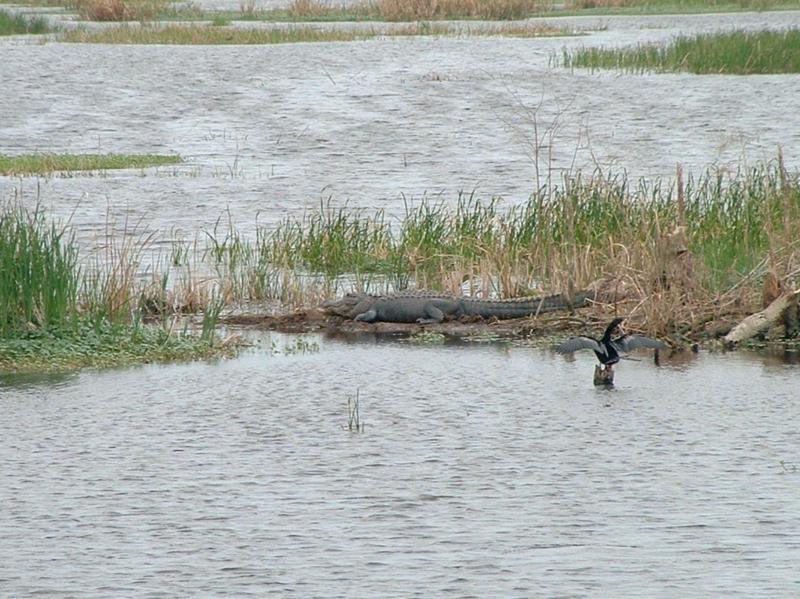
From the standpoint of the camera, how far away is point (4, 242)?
447 inches

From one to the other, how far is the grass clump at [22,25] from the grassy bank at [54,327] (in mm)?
29544

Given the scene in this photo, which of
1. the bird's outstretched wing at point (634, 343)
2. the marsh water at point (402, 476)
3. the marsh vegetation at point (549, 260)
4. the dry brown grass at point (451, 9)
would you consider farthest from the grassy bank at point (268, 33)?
the bird's outstretched wing at point (634, 343)

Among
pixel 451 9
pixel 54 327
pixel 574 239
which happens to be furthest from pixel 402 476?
pixel 451 9

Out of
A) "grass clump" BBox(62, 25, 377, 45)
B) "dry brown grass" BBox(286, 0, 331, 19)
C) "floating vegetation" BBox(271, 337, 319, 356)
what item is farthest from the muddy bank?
"dry brown grass" BBox(286, 0, 331, 19)

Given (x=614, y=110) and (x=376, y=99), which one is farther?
(x=376, y=99)

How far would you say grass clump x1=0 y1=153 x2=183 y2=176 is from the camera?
71.5ft

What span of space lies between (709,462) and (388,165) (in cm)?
1503

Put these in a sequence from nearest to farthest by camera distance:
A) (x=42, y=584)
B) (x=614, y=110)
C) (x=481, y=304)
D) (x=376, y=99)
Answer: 1. (x=42, y=584)
2. (x=481, y=304)
3. (x=614, y=110)
4. (x=376, y=99)

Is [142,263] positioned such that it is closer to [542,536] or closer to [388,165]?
[388,165]

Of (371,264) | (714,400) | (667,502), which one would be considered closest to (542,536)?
(667,502)

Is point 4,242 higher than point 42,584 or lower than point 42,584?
higher

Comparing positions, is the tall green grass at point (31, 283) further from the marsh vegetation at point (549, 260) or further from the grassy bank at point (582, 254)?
the grassy bank at point (582, 254)

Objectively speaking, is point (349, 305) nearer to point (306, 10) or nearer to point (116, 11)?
point (306, 10)

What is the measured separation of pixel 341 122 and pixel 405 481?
1870cm
